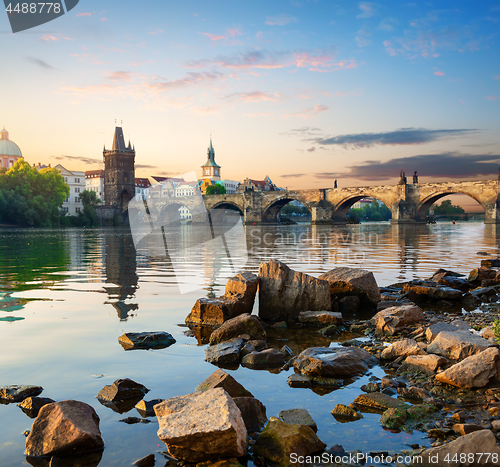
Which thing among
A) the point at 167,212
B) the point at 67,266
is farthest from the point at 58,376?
the point at 167,212

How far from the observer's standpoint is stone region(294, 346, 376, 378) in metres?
4.70

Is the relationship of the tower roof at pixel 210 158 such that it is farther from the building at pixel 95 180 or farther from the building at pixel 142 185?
the building at pixel 95 180

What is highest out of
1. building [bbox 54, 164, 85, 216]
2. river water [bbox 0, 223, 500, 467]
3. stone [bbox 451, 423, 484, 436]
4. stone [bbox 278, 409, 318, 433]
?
building [bbox 54, 164, 85, 216]

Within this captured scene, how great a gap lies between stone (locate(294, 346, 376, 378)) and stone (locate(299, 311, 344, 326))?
1837 mm

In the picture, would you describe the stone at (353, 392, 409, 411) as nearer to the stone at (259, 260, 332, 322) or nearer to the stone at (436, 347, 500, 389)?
the stone at (436, 347, 500, 389)

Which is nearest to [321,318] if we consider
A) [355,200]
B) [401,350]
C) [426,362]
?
[401,350]

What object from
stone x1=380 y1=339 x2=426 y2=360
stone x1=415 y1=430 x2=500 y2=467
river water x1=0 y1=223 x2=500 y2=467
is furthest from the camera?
stone x1=380 y1=339 x2=426 y2=360

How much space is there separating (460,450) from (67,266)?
619 inches

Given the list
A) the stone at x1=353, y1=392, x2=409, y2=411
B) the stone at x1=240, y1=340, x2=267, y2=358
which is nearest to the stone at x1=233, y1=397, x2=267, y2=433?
the stone at x1=353, y1=392, x2=409, y2=411

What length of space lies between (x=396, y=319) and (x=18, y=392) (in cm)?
496

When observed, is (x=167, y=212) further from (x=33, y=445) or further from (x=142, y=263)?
(x=33, y=445)

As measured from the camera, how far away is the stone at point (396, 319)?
21.3ft

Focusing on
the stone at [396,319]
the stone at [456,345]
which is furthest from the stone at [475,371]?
the stone at [396,319]

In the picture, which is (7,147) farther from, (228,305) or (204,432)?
(204,432)
